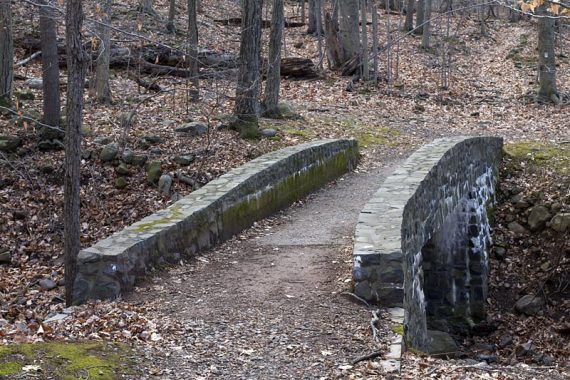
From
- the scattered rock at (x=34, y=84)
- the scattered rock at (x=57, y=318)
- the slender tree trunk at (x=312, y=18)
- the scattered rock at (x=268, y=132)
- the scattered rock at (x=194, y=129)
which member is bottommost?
the scattered rock at (x=57, y=318)

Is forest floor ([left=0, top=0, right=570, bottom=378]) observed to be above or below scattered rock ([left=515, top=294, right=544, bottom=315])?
above

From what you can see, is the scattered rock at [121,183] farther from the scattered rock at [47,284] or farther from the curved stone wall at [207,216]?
the scattered rock at [47,284]

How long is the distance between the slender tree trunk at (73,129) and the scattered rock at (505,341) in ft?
25.9

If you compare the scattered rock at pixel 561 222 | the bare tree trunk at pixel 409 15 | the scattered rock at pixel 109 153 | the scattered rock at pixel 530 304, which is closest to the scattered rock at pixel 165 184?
the scattered rock at pixel 109 153

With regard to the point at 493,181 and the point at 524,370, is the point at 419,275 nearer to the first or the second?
the point at 524,370

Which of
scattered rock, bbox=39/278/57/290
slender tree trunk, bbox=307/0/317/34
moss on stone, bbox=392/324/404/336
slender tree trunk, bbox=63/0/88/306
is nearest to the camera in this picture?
moss on stone, bbox=392/324/404/336

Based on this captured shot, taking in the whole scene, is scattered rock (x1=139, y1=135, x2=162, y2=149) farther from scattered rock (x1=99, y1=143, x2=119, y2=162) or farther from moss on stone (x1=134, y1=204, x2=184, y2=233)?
moss on stone (x1=134, y1=204, x2=184, y2=233)

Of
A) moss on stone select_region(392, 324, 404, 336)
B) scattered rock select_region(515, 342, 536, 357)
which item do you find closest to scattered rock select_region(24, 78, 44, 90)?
scattered rock select_region(515, 342, 536, 357)

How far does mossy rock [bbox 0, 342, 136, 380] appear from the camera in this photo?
552 cm

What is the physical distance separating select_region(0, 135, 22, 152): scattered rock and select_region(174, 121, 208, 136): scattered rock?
118 inches

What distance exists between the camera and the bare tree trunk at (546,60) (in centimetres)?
2222

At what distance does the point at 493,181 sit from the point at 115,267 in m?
10.9

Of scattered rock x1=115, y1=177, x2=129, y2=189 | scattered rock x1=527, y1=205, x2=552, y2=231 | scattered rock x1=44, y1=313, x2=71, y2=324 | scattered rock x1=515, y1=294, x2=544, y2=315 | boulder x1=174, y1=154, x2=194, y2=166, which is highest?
boulder x1=174, y1=154, x2=194, y2=166

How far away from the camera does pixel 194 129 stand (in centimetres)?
1505
